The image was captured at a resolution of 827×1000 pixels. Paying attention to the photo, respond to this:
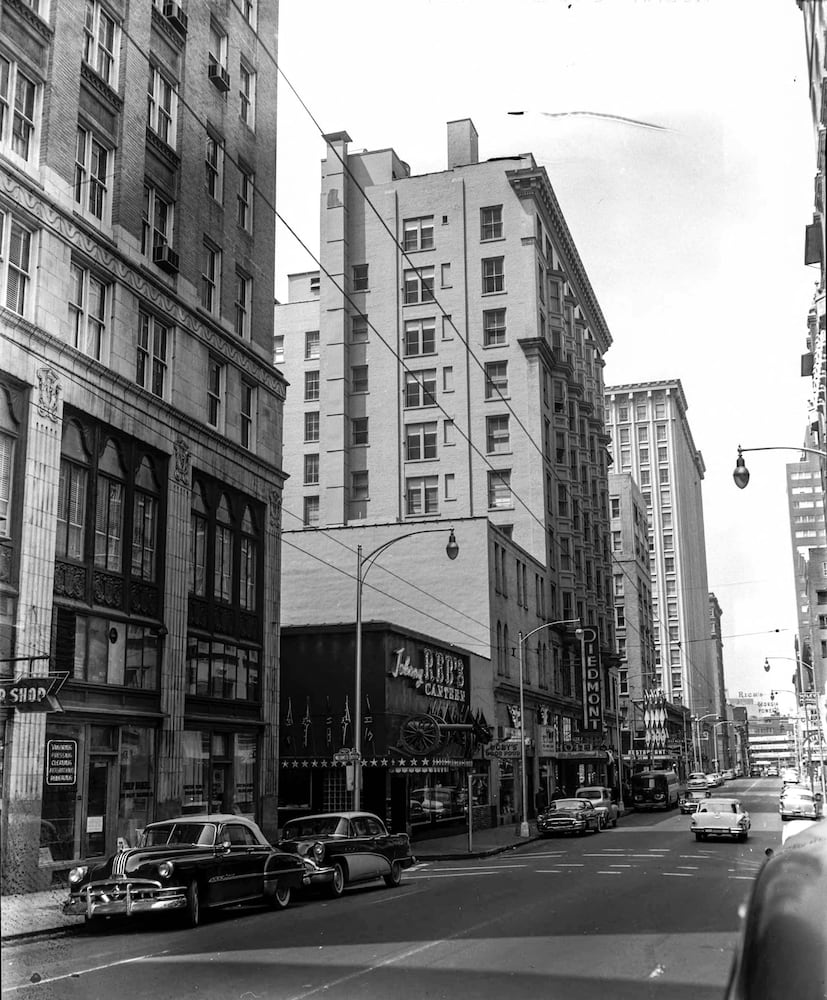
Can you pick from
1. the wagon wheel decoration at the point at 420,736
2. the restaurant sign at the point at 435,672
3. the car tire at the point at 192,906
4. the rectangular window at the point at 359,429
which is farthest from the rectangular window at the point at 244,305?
the rectangular window at the point at 359,429

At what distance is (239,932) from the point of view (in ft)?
48.2

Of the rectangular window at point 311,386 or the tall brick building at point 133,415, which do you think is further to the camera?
the rectangular window at point 311,386

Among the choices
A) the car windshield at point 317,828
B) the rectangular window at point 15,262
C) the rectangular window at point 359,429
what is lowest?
the car windshield at point 317,828

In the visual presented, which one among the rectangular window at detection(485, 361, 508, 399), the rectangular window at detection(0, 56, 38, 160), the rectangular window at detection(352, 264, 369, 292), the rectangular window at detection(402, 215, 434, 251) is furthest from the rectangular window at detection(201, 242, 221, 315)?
the rectangular window at detection(352, 264, 369, 292)

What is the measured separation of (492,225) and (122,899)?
2446 inches

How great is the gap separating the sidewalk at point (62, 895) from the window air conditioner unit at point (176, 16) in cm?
2120

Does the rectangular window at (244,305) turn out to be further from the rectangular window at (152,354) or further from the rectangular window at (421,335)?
the rectangular window at (421,335)

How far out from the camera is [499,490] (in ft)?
235

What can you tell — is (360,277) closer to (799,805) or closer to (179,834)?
(799,805)

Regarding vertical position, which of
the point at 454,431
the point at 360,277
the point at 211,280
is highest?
the point at 360,277

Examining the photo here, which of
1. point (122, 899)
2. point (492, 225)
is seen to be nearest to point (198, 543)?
point (122, 899)

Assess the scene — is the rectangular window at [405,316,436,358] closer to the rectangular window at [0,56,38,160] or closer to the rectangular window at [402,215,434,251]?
the rectangular window at [402,215,434,251]

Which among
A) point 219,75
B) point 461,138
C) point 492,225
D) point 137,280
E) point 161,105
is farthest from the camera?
point 492,225

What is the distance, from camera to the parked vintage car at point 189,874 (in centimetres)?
1530
